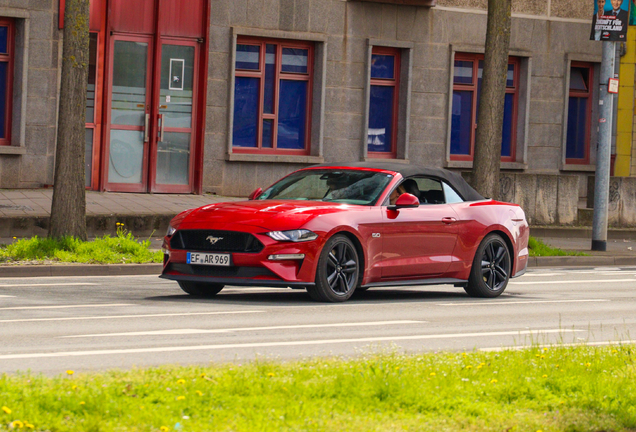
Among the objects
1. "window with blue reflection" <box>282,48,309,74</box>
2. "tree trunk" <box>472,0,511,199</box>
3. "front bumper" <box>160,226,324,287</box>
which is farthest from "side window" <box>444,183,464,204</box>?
"window with blue reflection" <box>282,48,309,74</box>


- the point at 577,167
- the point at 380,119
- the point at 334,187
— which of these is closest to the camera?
the point at 334,187

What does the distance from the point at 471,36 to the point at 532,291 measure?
14.4 meters

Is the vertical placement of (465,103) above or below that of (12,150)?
above

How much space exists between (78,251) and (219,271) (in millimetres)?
4955

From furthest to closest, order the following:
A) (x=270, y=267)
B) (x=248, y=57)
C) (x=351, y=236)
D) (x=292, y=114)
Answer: (x=292, y=114) < (x=248, y=57) < (x=351, y=236) < (x=270, y=267)

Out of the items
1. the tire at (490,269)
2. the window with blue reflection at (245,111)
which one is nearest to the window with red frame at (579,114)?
the window with blue reflection at (245,111)

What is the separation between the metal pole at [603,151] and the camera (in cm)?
2166

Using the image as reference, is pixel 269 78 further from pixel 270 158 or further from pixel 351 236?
pixel 351 236

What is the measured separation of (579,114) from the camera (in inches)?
1229

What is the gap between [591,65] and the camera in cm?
3105

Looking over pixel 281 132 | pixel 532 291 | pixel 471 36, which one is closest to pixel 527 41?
pixel 471 36

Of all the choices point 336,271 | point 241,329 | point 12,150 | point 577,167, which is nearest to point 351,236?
point 336,271

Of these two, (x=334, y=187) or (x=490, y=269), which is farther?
(x=490, y=269)

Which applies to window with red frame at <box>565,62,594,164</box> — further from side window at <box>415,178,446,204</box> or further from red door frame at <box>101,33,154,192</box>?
side window at <box>415,178,446,204</box>
